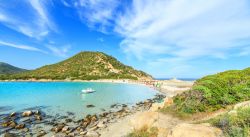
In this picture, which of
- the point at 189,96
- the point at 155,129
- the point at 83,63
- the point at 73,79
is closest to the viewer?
the point at 155,129

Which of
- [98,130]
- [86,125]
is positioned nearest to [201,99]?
[98,130]

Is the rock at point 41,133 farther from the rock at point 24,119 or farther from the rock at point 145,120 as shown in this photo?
the rock at point 145,120

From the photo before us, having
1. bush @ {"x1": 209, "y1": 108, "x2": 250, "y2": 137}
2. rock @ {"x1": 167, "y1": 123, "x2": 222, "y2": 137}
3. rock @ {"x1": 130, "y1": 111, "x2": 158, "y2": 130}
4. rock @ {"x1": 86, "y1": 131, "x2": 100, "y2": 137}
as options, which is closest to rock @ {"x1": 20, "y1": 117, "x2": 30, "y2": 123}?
rock @ {"x1": 86, "y1": 131, "x2": 100, "y2": 137}

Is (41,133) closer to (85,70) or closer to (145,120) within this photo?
(145,120)

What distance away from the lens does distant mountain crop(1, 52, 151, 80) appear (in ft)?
357

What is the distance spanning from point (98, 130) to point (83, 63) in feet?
369

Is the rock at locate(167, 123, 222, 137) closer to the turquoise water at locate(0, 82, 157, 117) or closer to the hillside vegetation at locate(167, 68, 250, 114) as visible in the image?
the hillside vegetation at locate(167, 68, 250, 114)

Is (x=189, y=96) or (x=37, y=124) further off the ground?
(x=189, y=96)

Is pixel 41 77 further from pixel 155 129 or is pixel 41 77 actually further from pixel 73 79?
pixel 155 129

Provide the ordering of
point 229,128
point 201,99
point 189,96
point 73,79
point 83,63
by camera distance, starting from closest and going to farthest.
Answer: point 229,128 < point 201,99 < point 189,96 < point 73,79 < point 83,63

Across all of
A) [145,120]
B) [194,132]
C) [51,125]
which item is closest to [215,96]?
[145,120]

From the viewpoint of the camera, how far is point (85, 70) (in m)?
116

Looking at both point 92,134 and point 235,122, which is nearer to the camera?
point 235,122

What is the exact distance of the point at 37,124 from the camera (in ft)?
56.6
